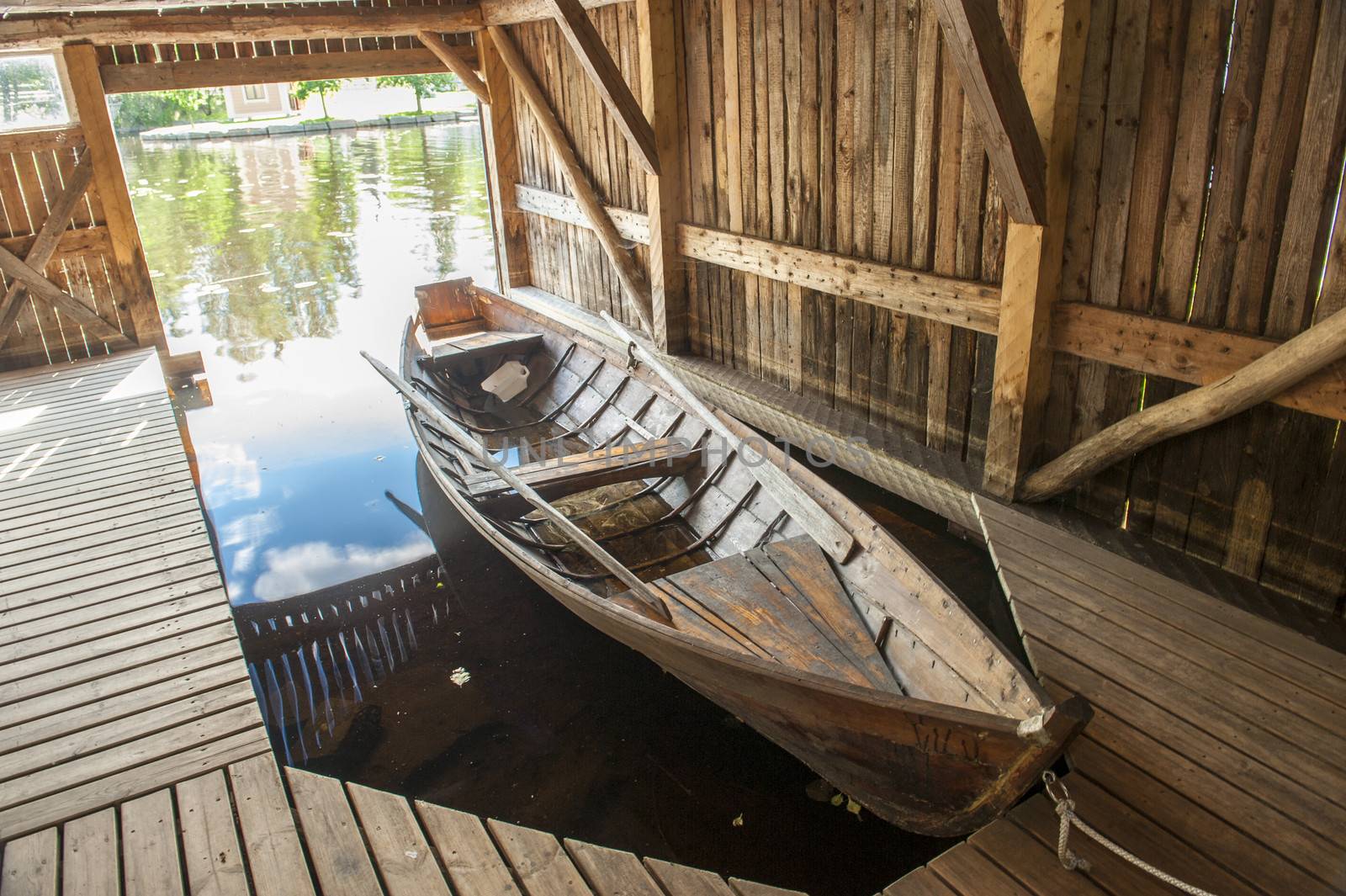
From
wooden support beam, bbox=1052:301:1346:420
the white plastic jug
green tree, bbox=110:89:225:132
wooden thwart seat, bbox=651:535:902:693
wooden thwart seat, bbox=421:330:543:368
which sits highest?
green tree, bbox=110:89:225:132

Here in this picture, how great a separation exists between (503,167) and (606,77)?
3612 millimetres

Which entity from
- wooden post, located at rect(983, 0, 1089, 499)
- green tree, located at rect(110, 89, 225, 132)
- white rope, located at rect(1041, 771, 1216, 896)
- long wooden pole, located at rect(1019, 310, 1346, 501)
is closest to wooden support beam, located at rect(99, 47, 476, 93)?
wooden post, located at rect(983, 0, 1089, 499)

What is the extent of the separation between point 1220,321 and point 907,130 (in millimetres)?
1940

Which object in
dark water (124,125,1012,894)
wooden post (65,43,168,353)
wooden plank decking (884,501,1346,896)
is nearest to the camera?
wooden plank decking (884,501,1346,896)

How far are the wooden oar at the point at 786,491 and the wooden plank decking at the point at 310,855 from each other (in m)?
1.69

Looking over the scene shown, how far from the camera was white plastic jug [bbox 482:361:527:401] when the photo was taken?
732 centimetres

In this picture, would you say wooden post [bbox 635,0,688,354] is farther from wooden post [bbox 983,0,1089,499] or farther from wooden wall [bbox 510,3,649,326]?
wooden post [bbox 983,0,1089,499]

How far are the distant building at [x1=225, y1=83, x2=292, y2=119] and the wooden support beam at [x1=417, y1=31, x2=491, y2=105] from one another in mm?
28346

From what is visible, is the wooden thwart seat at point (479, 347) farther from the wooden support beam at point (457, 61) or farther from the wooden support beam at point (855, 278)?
the wooden support beam at point (457, 61)

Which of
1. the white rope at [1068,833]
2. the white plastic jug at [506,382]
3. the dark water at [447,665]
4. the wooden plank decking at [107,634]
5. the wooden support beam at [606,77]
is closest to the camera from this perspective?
the white rope at [1068,833]

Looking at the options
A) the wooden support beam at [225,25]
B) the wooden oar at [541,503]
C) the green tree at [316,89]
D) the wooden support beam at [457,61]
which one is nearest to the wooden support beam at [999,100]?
the wooden oar at [541,503]

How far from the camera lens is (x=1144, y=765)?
121 inches

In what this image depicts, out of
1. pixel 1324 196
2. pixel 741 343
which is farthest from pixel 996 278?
pixel 741 343

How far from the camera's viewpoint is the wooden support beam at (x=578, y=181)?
25.3ft
